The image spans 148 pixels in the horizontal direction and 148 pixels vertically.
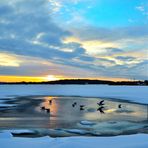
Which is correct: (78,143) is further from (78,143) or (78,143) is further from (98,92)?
(98,92)

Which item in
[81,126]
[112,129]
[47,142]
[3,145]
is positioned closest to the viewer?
[3,145]

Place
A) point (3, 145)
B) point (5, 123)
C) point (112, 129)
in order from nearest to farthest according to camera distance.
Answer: point (3, 145) < point (112, 129) < point (5, 123)

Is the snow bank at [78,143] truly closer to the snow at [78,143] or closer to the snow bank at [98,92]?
the snow at [78,143]

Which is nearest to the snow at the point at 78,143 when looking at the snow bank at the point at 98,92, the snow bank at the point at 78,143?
the snow bank at the point at 78,143

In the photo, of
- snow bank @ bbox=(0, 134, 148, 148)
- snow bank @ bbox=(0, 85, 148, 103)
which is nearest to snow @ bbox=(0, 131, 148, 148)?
snow bank @ bbox=(0, 134, 148, 148)

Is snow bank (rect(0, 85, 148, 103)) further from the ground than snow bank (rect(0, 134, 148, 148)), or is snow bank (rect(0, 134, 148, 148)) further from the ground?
snow bank (rect(0, 85, 148, 103))

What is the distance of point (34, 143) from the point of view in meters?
7.56

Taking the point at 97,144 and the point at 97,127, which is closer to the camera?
the point at 97,144

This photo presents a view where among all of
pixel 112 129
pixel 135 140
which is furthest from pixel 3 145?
pixel 112 129

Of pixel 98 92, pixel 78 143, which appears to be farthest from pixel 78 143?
pixel 98 92

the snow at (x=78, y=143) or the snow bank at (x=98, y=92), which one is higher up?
the snow bank at (x=98, y=92)

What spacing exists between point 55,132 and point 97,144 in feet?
13.6

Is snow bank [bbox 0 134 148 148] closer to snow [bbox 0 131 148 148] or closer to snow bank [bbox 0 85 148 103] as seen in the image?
snow [bbox 0 131 148 148]

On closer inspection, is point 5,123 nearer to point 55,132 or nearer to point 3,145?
point 55,132
